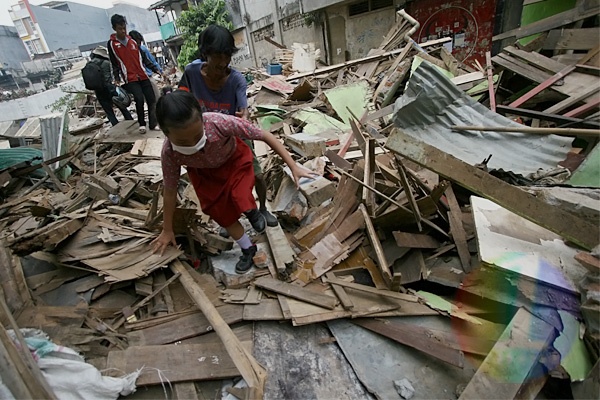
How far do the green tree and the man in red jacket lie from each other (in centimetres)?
1628

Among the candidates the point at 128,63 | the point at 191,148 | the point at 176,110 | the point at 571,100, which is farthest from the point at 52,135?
the point at 571,100

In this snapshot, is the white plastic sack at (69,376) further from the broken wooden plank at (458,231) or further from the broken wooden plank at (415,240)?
the broken wooden plank at (458,231)

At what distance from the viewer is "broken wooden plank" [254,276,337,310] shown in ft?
7.40

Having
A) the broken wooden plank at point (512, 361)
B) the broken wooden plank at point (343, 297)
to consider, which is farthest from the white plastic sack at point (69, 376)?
the broken wooden plank at point (512, 361)

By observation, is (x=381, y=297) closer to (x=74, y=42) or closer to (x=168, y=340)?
(x=168, y=340)

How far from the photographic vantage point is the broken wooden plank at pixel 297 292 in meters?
2.26

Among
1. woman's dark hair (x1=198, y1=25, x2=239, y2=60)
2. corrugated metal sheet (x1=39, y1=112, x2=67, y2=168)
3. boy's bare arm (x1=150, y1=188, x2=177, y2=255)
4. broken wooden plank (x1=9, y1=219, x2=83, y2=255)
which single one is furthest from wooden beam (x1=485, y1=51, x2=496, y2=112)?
corrugated metal sheet (x1=39, y1=112, x2=67, y2=168)

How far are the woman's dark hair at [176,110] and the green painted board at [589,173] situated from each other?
11.3 feet

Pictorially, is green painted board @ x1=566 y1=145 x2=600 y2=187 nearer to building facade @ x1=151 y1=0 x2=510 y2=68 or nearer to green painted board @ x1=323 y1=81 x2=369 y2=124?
green painted board @ x1=323 y1=81 x2=369 y2=124

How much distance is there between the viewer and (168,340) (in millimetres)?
2121

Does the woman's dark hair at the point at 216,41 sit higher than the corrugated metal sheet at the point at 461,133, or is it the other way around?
the woman's dark hair at the point at 216,41

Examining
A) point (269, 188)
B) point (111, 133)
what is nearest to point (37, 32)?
point (111, 133)

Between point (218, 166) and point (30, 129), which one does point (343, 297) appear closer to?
point (218, 166)

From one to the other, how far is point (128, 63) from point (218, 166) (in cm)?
456
